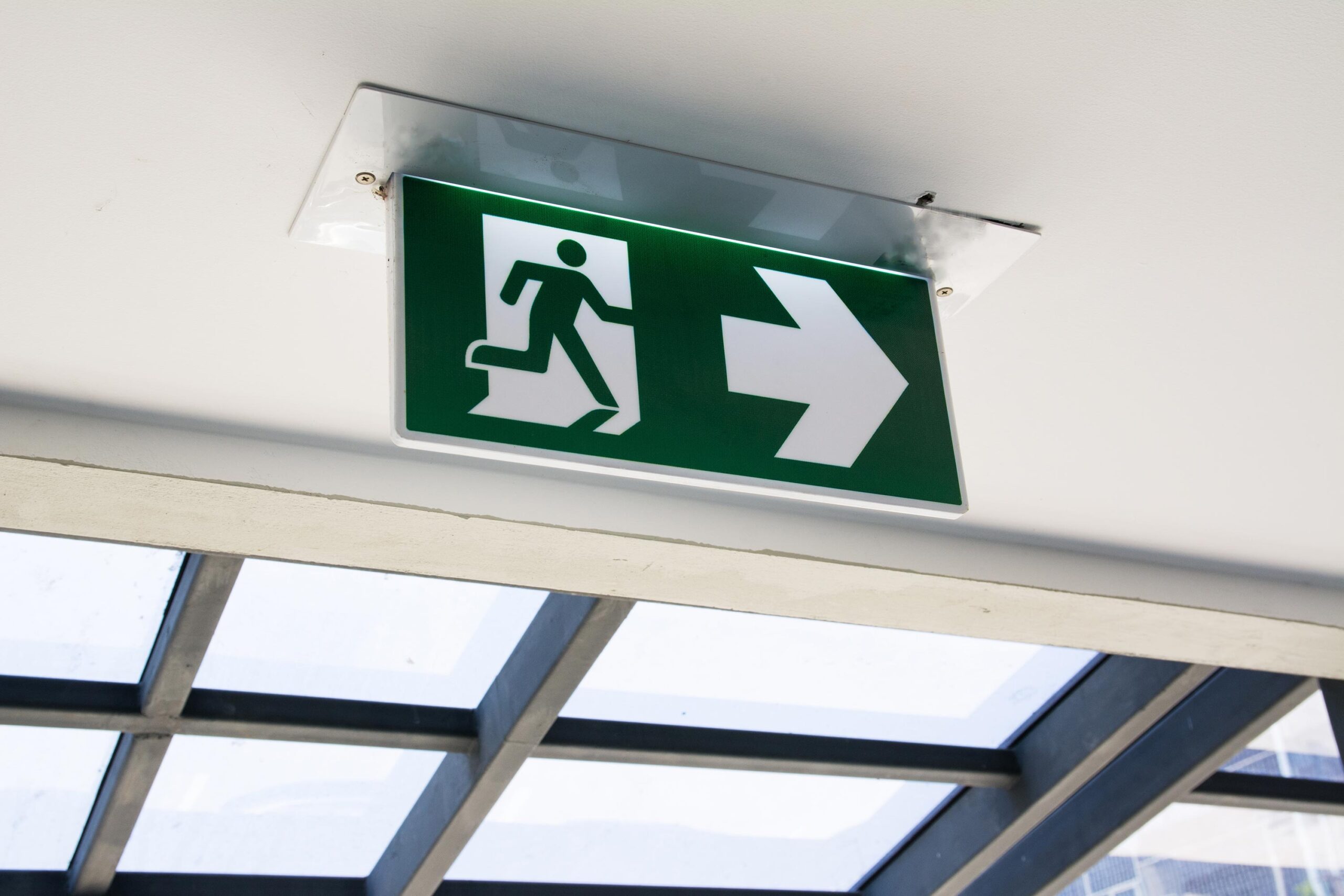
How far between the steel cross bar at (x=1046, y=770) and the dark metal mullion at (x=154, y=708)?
3.25 meters

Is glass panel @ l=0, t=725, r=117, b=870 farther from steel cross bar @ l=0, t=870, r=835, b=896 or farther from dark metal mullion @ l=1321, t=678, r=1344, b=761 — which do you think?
dark metal mullion @ l=1321, t=678, r=1344, b=761

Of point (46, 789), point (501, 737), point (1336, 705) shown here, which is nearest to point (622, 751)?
point (501, 737)

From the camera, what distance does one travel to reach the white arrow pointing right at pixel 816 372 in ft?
6.09

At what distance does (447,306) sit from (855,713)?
3710 millimetres

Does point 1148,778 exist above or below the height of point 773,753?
below

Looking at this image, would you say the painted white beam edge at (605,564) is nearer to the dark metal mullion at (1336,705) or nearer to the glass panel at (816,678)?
the dark metal mullion at (1336,705)

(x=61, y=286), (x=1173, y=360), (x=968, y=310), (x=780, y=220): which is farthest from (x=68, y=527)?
(x=1173, y=360)

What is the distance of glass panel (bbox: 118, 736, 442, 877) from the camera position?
175 inches

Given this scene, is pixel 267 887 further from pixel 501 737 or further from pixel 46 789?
pixel 501 737

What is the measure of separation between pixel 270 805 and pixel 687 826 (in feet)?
5.69

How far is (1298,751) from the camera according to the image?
5559 mm

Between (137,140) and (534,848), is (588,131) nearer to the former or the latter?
(137,140)

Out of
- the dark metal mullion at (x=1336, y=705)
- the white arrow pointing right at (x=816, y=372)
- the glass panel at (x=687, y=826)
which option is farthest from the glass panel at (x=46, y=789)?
the dark metal mullion at (x=1336, y=705)

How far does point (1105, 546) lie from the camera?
11.3 feet
